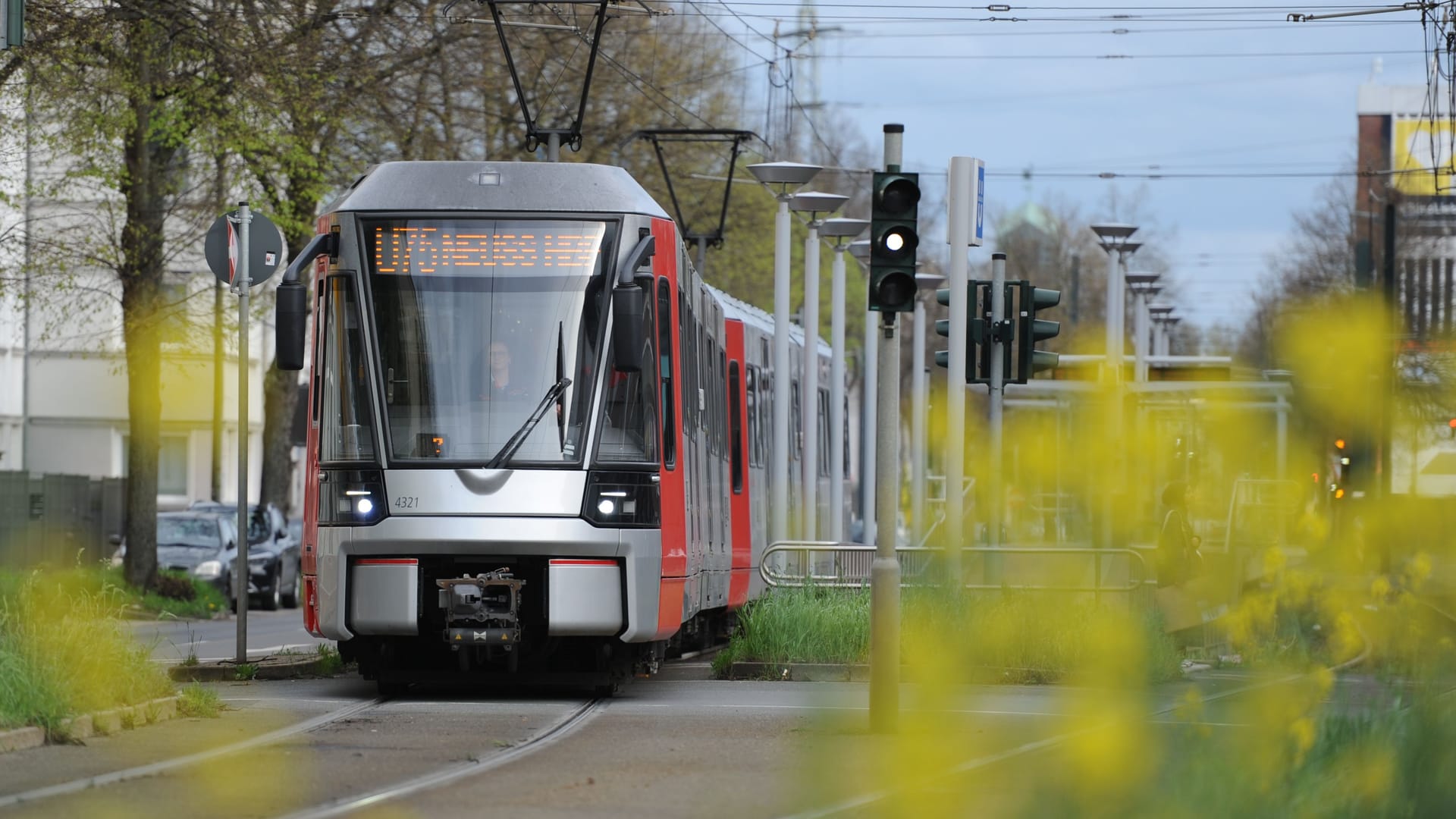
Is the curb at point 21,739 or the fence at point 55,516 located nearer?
the curb at point 21,739

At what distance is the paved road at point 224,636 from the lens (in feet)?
70.0

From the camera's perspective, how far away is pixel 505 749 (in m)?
11.6

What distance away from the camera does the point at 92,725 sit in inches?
476

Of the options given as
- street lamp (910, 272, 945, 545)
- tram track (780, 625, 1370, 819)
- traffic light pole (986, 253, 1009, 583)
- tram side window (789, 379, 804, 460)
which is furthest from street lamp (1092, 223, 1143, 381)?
tram track (780, 625, 1370, 819)

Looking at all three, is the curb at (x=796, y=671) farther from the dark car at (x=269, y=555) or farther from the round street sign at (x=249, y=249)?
the dark car at (x=269, y=555)

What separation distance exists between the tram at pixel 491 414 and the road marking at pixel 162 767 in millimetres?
1158

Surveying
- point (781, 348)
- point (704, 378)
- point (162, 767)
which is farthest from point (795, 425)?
point (162, 767)

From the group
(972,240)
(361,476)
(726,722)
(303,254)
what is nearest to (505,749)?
(726,722)

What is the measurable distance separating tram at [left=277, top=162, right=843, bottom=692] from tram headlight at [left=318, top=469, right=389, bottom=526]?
0.04 ft

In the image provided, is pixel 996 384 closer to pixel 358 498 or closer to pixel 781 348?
pixel 781 348

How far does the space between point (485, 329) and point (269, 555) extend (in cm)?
2374

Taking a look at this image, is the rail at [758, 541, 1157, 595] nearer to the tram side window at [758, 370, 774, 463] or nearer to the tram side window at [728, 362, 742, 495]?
the tram side window at [728, 362, 742, 495]

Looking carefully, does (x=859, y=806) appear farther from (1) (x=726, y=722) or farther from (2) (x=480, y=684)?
(2) (x=480, y=684)

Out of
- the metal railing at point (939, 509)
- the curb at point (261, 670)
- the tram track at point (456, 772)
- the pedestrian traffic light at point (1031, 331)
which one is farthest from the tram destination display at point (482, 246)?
the metal railing at point (939, 509)
